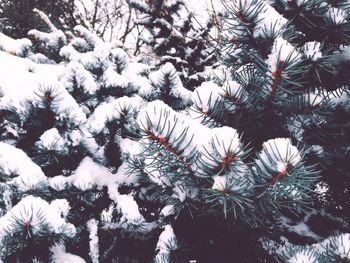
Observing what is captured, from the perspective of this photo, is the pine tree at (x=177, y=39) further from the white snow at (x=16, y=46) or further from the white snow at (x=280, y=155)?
the white snow at (x=280, y=155)

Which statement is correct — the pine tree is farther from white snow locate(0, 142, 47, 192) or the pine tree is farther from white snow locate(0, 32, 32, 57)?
white snow locate(0, 142, 47, 192)

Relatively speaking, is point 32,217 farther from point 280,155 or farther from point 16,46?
point 16,46

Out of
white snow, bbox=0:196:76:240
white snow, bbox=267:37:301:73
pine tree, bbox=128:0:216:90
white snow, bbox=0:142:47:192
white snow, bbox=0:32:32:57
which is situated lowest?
white snow, bbox=0:196:76:240

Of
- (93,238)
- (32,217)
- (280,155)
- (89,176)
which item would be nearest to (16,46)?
(89,176)

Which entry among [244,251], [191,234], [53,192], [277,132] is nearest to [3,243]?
[53,192]

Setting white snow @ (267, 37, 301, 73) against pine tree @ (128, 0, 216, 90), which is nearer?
white snow @ (267, 37, 301, 73)

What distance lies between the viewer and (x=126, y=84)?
2424 mm

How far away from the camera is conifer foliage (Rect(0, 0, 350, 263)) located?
1049 millimetres

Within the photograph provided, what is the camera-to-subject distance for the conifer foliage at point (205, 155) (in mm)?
1049

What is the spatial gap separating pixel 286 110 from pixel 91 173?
117 centimetres

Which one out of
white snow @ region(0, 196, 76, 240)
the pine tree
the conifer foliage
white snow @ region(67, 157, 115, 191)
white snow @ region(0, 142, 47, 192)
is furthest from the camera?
the pine tree

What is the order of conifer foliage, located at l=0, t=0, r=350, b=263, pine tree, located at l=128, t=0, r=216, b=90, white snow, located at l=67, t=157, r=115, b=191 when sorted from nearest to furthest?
1. conifer foliage, located at l=0, t=0, r=350, b=263
2. white snow, located at l=67, t=157, r=115, b=191
3. pine tree, located at l=128, t=0, r=216, b=90

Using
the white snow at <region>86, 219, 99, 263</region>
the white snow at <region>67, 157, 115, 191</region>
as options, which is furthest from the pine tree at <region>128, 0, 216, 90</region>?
the white snow at <region>86, 219, 99, 263</region>

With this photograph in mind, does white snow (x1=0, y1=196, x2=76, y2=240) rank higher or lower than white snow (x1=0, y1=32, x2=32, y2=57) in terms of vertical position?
lower
